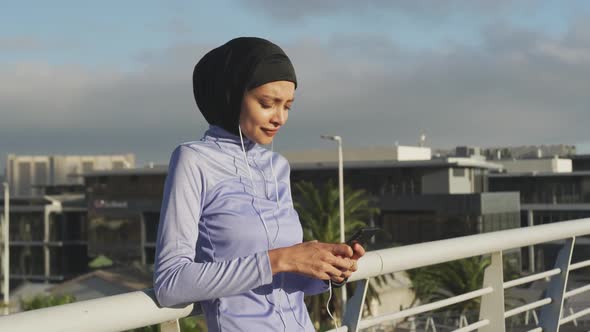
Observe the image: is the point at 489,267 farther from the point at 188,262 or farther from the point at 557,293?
the point at 188,262

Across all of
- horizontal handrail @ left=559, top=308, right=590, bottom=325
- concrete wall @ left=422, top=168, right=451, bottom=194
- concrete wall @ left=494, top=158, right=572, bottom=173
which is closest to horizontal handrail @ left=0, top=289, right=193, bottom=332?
horizontal handrail @ left=559, top=308, right=590, bottom=325

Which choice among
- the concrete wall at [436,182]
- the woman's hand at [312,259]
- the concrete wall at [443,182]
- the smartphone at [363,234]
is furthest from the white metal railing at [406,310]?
the concrete wall at [436,182]

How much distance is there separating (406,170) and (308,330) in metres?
61.0

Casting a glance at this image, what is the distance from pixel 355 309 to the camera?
2.97 meters

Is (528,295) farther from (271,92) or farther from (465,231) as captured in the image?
(271,92)

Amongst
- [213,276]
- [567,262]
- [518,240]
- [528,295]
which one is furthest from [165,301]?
[528,295]

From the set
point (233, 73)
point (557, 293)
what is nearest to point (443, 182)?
point (557, 293)

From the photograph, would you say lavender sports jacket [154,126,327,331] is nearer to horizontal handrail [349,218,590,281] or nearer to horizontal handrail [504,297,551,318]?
horizontal handrail [349,218,590,281]

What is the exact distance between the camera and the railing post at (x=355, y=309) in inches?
116

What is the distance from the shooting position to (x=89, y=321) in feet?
6.73

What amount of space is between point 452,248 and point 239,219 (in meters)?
1.30

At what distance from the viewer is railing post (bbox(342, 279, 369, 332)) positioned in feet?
9.63

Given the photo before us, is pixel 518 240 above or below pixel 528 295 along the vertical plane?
above

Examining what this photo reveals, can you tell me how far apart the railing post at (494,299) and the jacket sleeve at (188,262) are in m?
1.86
